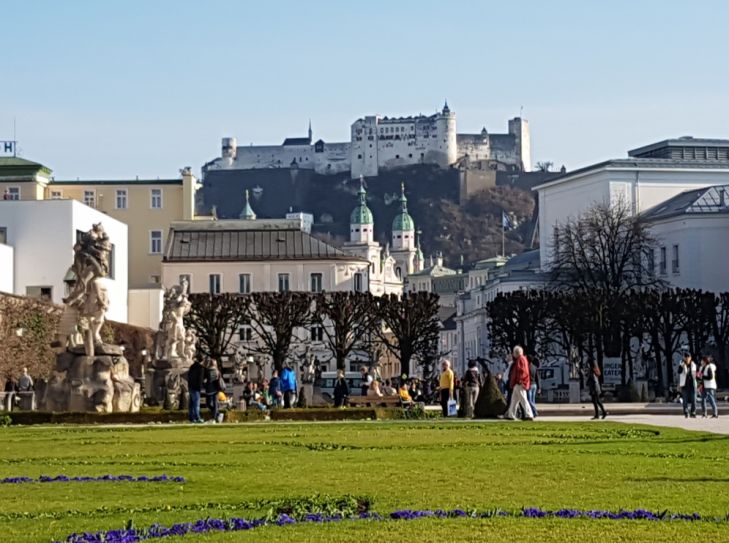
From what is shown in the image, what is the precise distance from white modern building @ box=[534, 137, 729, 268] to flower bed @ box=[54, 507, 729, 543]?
98.5 metres

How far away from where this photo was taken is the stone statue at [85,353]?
4178cm

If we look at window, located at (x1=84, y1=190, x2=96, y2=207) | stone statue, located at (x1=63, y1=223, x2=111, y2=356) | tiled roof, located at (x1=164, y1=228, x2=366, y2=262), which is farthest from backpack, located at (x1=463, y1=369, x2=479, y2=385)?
window, located at (x1=84, y1=190, x2=96, y2=207)

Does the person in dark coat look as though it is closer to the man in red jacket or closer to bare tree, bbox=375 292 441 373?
the man in red jacket

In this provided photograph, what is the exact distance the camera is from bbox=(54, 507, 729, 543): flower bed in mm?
15609

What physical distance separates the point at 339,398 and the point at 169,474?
26539mm

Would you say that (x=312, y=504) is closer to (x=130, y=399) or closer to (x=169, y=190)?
(x=130, y=399)

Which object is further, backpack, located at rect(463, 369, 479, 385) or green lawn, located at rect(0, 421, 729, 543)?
backpack, located at rect(463, 369, 479, 385)

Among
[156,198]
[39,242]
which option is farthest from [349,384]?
[156,198]

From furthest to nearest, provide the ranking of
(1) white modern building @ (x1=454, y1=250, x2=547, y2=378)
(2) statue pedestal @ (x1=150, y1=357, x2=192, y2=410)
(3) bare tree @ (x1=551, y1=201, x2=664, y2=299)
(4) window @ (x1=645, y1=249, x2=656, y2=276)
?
(1) white modern building @ (x1=454, y1=250, x2=547, y2=378), (4) window @ (x1=645, y1=249, x2=656, y2=276), (3) bare tree @ (x1=551, y1=201, x2=664, y2=299), (2) statue pedestal @ (x1=150, y1=357, x2=192, y2=410)

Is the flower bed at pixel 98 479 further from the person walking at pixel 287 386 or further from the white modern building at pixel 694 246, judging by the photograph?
the white modern building at pixel 694 246

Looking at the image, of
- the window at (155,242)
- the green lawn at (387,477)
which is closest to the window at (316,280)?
the window at (155,242)

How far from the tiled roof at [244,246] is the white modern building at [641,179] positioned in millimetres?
15957

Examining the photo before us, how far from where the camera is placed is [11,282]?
279ft

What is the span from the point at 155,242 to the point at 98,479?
94903 millimetres
